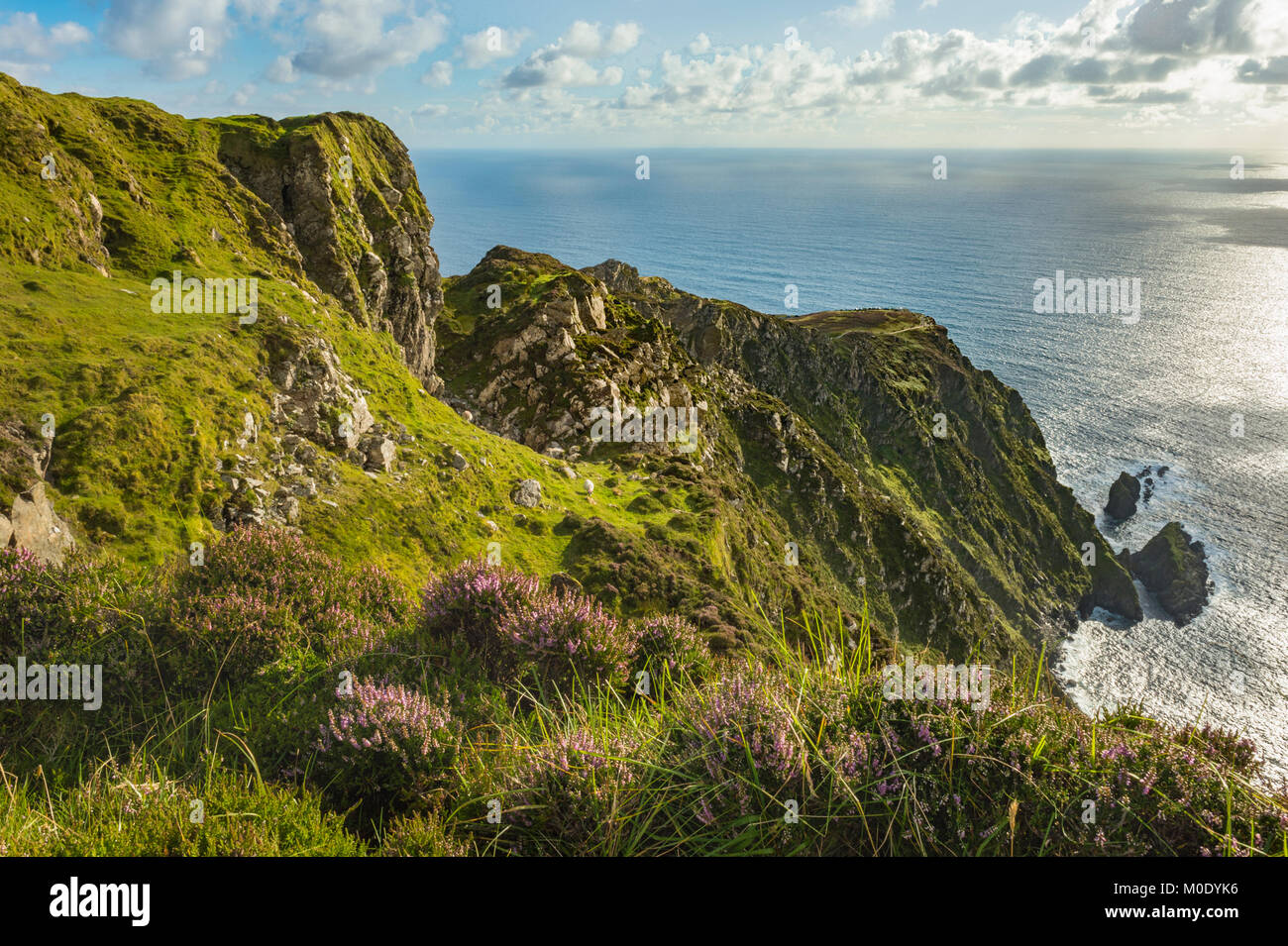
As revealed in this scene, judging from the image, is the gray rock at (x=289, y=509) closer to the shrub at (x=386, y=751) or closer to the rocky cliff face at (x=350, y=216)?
the shrub at (x=386, y=751)

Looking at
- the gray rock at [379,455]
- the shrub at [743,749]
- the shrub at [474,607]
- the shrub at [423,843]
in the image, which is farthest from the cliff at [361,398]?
the shrub at [743,749]

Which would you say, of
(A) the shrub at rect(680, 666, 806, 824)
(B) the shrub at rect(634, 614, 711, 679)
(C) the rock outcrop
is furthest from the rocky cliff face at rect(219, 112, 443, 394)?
(A) the shrub at rect(680, 666, 806, 824)

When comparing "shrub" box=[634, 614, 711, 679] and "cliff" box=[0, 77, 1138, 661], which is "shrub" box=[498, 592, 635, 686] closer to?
"shrub" box=[634, 614, 711, 679]

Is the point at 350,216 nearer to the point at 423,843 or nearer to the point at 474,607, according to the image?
the point at 474,607

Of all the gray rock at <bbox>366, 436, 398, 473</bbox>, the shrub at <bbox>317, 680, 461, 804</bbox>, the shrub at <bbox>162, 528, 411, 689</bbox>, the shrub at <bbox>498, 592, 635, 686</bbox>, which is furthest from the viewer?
the gray rock at <bbox>366, 436, 398, 473</bbox>

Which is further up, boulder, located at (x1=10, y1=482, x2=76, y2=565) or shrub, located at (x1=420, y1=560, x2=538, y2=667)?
boulder, located at (x1=10, y1=482, x2=76, y2=565)

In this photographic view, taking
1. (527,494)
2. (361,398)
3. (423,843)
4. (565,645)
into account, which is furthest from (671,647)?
(361,398)
